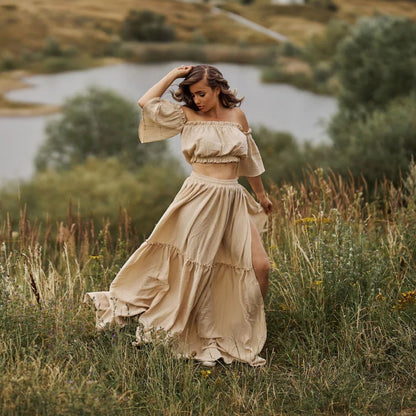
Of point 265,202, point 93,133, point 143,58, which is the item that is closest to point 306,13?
point 143,58

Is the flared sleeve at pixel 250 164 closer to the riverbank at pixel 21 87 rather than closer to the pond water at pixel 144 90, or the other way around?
the pond water at pixel 144 90

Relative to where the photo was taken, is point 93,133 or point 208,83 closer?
point 208,83

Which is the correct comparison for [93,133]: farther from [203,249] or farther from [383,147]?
[203,249]

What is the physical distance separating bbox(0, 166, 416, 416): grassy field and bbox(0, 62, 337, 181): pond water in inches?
715

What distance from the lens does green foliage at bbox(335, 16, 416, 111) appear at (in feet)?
63.4

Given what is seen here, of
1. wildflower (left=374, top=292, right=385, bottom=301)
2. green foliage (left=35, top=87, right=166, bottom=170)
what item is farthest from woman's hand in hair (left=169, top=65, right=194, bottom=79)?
green foliage (left=35, top=87, right=166, bottom=170)

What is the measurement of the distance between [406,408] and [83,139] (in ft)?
69.5

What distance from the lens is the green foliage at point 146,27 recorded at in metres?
22.6

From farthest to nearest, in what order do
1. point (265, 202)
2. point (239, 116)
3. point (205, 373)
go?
1. point (265, 202)
2. point (239, 116)
3. point (205, 373)

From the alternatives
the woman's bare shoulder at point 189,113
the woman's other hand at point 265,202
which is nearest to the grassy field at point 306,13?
the woman's other hand at point 265,202

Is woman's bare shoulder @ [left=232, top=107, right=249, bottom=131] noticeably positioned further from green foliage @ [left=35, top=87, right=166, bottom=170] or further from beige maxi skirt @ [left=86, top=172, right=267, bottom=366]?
green foliage @ [left=35, top=87, right=166, bottom=170]

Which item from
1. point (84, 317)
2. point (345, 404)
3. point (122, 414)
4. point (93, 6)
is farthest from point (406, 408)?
point (93, 6)

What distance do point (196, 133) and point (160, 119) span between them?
0.20 m

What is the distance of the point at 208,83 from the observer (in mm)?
3252
